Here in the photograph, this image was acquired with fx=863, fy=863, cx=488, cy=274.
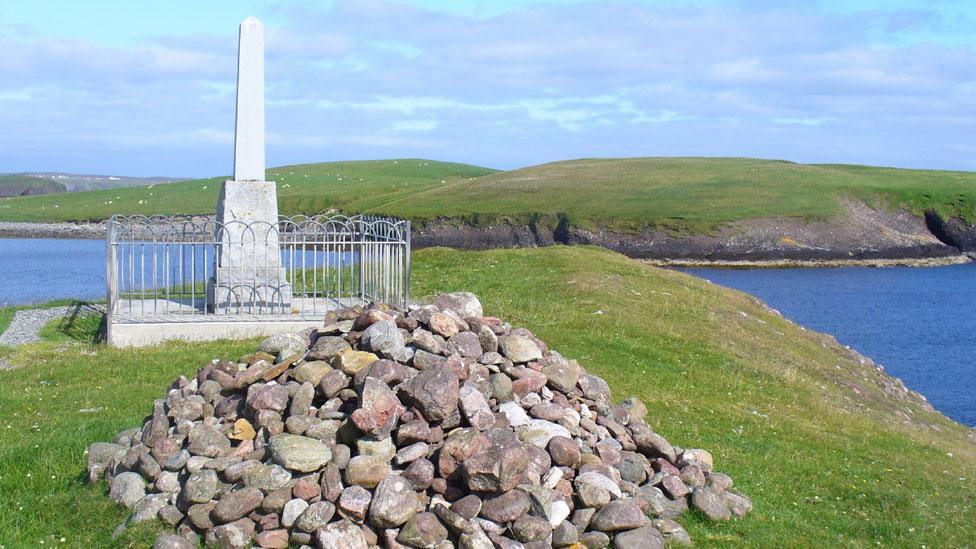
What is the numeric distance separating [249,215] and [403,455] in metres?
12.3

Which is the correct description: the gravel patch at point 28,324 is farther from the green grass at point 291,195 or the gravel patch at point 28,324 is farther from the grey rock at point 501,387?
the green grass at point 291,195

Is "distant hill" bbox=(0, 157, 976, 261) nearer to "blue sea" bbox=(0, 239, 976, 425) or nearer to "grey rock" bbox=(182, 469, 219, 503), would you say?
"blue sea" bbox=(0, 239, 976, 425)

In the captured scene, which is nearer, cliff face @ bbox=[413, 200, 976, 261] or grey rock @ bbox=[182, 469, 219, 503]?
grey rock @ bbox=[182, 469, 219, 503]

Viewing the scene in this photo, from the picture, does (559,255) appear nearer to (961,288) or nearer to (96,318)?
(96,318)

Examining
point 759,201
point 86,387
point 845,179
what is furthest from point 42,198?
point 86,387

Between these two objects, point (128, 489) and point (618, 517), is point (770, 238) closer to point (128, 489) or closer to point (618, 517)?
point (618, 517)

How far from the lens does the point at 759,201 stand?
95.9 m

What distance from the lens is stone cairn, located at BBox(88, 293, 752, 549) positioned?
7.57 metres

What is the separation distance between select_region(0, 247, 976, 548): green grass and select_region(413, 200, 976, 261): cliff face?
58.7 meters

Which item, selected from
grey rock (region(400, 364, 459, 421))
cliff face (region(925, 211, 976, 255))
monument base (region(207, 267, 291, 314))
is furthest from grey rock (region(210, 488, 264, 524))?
cliff face (region(925, 211, 976, 255))

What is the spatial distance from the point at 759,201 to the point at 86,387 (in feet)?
297

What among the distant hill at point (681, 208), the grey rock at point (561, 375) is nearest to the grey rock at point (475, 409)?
the grey rock at point (561, 375)

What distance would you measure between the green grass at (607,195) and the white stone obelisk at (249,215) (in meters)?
73.1

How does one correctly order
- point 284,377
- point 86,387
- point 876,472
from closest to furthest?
point 284,377 < point 876,472 < point 86,387
